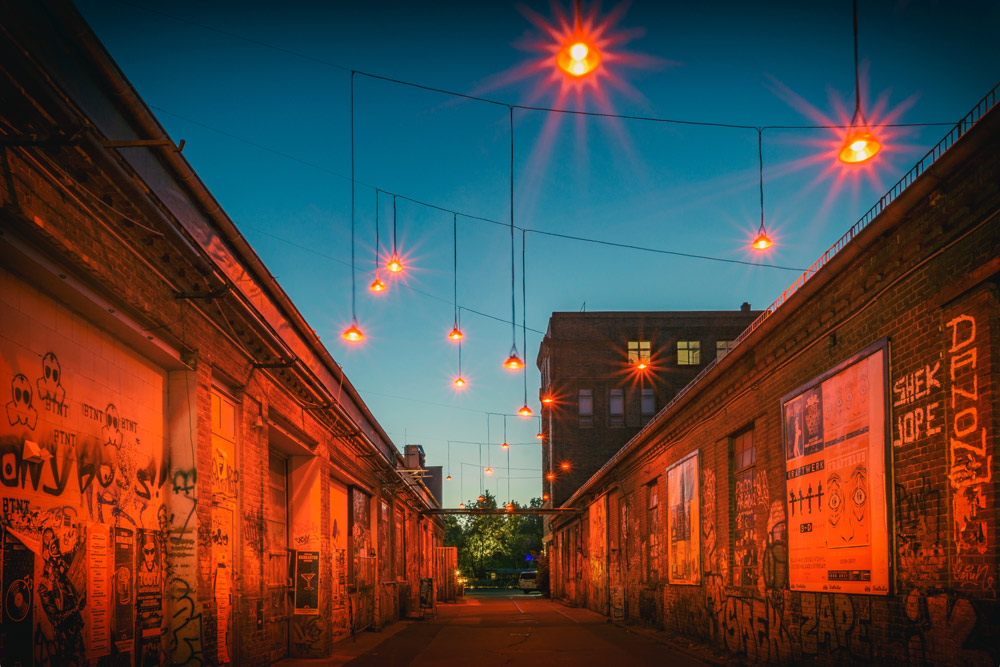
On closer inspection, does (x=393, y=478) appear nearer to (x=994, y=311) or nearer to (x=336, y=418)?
(x=336, y=418)

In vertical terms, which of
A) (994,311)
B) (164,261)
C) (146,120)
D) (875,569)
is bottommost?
(875,569)

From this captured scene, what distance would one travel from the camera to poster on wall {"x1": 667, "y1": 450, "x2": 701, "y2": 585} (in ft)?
62.2

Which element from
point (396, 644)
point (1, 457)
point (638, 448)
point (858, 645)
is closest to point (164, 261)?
point (1, 457)

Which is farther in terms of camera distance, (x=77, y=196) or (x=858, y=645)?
(x=858, y=645)

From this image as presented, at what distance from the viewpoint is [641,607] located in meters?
24.9

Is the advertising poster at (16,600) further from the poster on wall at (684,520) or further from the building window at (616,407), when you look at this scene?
the building window at (616,407)

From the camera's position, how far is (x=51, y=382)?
7445mm

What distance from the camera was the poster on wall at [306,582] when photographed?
16562 millimetres

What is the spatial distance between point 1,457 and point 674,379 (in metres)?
48.0

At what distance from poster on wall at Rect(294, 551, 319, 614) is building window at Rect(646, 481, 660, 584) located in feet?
33.0

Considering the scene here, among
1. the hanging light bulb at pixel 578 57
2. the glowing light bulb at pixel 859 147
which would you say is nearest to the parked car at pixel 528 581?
the glowing light bulb at pixel 859 147

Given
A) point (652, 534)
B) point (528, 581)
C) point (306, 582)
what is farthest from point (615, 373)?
point (306, 582)

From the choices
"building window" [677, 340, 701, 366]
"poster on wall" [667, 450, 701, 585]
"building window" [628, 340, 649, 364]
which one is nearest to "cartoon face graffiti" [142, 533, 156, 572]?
"poster on wall" [667, 450, 701, 585]

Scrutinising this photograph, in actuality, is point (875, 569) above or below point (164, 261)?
below
